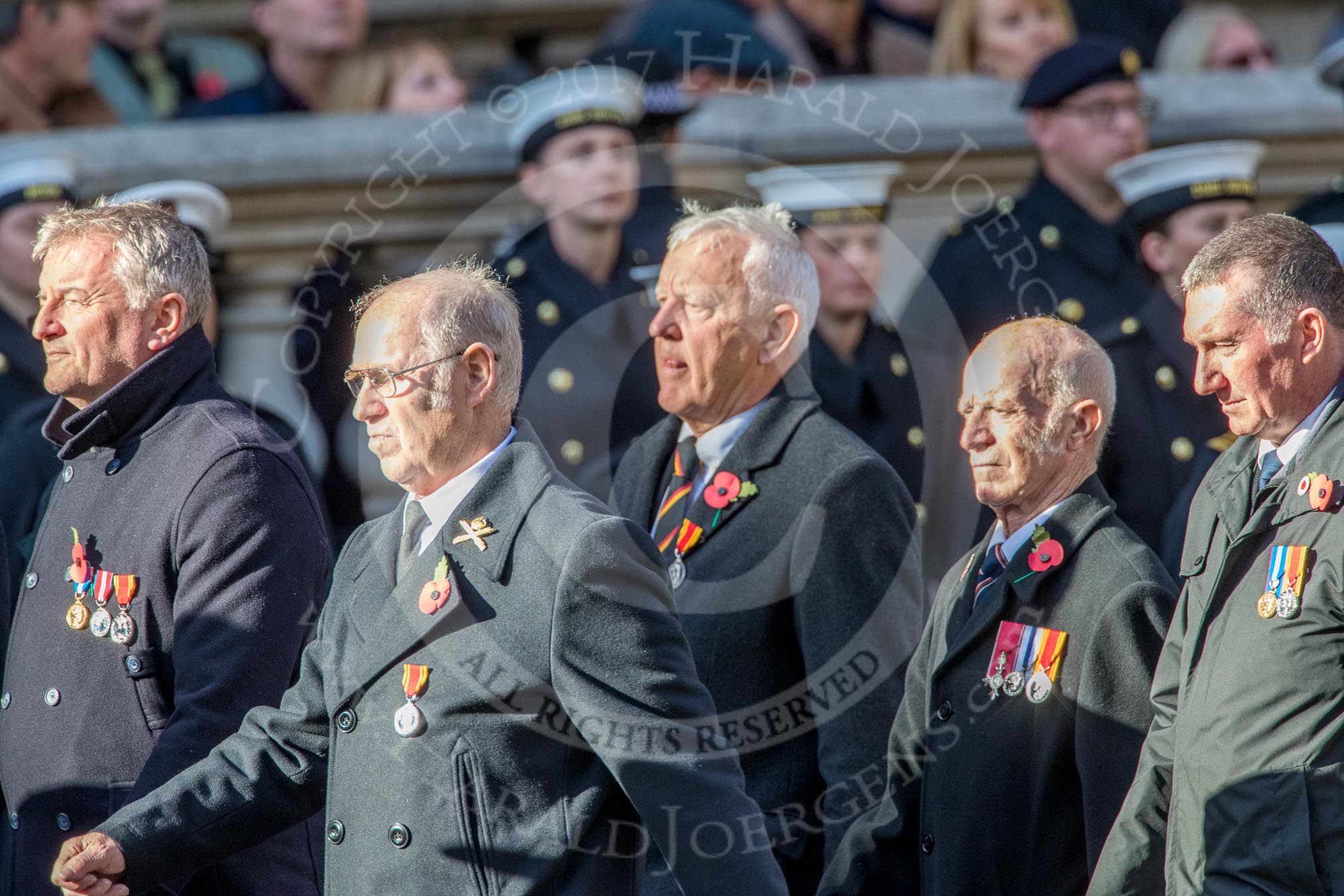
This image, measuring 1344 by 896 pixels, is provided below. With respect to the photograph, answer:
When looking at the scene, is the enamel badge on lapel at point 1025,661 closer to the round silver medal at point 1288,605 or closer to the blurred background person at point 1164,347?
the round silver medal at point 1288,605

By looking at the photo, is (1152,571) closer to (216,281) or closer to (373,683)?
(373,683)

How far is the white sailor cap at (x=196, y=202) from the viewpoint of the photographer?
20.6 feet

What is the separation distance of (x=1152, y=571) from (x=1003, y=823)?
542 millimetres

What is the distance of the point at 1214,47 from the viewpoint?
27.0 feet

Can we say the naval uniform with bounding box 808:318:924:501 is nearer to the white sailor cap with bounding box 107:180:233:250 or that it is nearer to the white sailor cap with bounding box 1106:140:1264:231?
the white sailor cap with bounding box 1106:140:1264:231

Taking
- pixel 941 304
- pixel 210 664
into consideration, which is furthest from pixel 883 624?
pixel 941 304

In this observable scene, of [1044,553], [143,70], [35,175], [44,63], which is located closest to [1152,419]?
[1044,553]

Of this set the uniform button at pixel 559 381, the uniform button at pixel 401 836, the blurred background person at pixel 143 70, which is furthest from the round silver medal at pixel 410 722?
the blurred background person at pixel 143 70

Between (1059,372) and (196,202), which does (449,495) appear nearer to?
(1059,372)

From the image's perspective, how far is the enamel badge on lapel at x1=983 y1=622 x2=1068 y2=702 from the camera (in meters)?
3.90

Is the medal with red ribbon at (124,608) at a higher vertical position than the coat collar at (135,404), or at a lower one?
lower

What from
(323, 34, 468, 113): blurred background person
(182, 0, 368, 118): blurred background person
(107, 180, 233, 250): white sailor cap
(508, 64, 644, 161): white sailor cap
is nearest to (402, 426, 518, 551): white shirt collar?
(508, 64, 644, 161): white sailor cap

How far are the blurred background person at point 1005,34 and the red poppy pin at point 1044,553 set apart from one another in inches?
137

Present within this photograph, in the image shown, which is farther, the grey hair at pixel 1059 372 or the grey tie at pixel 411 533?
the grey hair at pixel 1059 372
